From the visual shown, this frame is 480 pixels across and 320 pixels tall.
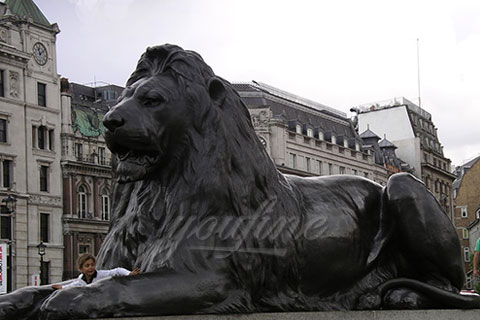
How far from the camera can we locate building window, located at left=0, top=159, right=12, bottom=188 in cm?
4288

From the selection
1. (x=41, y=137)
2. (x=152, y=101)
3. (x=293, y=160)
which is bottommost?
(x=152, y=101)

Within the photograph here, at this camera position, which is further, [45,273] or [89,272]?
[45,273]

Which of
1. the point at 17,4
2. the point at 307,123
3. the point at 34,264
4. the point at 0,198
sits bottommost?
the point at 34,264

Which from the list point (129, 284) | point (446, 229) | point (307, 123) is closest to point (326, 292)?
point (446, 229)

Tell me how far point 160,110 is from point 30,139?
42.0 m

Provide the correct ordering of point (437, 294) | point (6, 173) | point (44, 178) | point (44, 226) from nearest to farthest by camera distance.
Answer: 1. point (437, 294)
2. point (6, 173)
3. point (44, 226)
4. point (44, 178)

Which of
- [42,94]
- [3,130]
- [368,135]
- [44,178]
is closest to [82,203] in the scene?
[44,178]

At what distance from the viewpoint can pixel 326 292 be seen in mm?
4645

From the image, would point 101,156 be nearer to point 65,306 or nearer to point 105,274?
point 105,274

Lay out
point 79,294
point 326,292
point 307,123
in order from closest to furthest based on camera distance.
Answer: point 79,294 < point 326,292 < point 307,123

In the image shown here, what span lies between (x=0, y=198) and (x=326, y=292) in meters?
39.6

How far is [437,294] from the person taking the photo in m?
4.77

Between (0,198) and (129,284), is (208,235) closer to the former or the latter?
(129,284)

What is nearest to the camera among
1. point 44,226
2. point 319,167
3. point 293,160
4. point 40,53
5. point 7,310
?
point 7,310
